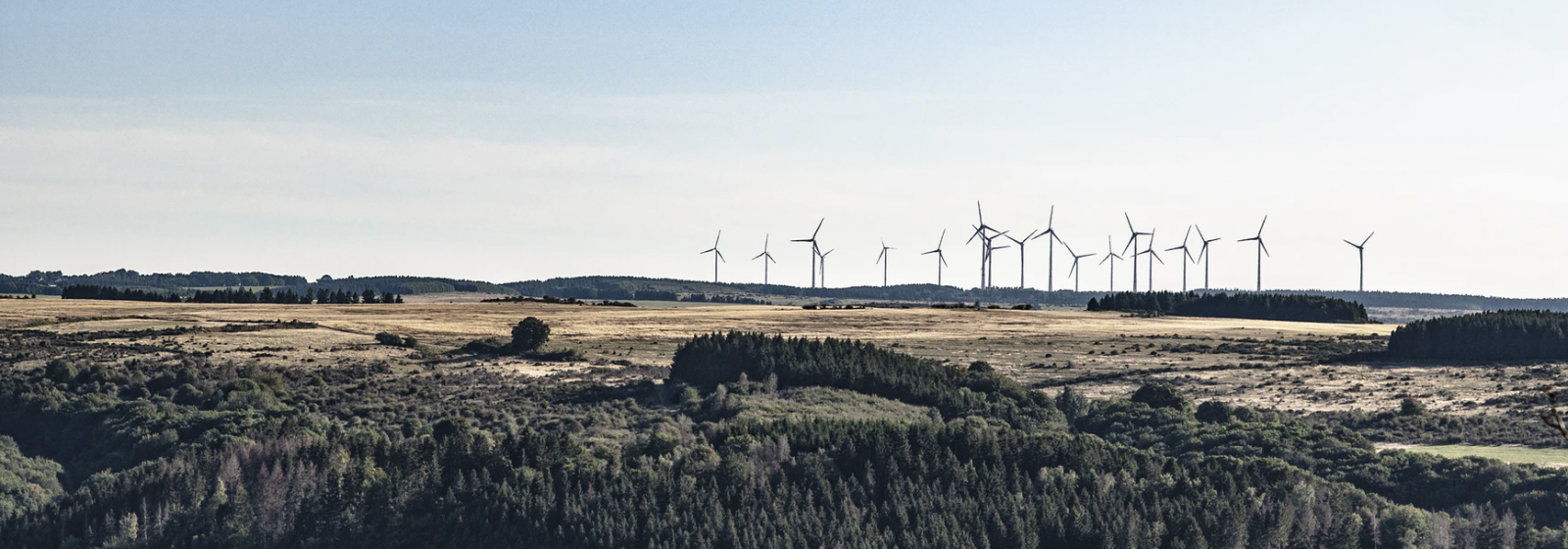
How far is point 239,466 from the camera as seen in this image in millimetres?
132875

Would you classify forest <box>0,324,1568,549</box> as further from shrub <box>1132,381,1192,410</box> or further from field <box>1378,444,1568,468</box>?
field <box>1378,444,1568,468</box>

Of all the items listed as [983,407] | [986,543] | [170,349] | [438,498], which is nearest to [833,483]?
[986,543]

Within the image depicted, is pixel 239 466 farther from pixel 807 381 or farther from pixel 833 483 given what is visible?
pixel 807 381

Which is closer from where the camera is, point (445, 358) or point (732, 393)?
point (732, 393)

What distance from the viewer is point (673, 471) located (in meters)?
128

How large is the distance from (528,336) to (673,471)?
6152 cm

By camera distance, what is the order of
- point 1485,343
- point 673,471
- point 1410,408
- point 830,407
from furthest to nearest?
point 1485,343 → point 830,407 → point 1410,408 → point 673,471

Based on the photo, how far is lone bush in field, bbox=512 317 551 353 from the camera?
609 ft

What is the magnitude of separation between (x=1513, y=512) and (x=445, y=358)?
333 feet

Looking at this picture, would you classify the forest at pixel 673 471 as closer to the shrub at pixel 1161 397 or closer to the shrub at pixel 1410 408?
the shrub at pixel 1161 397

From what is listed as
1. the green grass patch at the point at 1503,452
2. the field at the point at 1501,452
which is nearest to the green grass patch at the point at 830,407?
the field at the point at 1501,452

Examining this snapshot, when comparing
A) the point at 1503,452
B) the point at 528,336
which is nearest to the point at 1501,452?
the point at 1503,452

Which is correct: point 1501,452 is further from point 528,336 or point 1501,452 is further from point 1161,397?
point 528,336

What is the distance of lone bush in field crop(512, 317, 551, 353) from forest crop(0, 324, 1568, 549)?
1488cm
